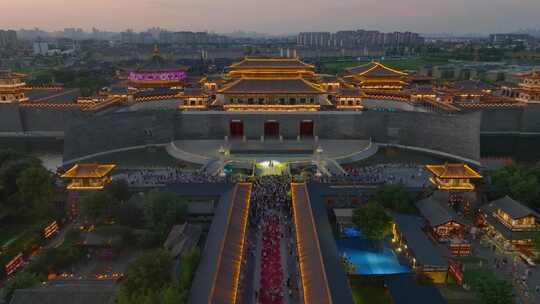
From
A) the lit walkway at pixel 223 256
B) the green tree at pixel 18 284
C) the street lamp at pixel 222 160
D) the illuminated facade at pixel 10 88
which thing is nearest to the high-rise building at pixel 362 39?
the illuminated facade at pixel 10 88

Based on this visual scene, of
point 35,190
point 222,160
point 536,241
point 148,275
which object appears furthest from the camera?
point 222,160

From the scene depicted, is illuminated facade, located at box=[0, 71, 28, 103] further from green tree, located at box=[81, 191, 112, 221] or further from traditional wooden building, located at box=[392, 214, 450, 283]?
traditional wooden building, located at box=[392, 214, 450, 283]

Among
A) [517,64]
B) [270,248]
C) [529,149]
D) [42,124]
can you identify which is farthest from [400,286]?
[517,64]

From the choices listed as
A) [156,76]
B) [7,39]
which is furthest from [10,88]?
[7,39]

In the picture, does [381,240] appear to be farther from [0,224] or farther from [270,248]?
[0,224]

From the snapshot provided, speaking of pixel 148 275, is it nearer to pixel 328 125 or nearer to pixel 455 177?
pixel 455 177

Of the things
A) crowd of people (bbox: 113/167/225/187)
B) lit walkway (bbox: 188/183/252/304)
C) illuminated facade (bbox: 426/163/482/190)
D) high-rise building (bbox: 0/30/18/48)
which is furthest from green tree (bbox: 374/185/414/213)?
high-rise building (bbox: 0/30/18/48)
